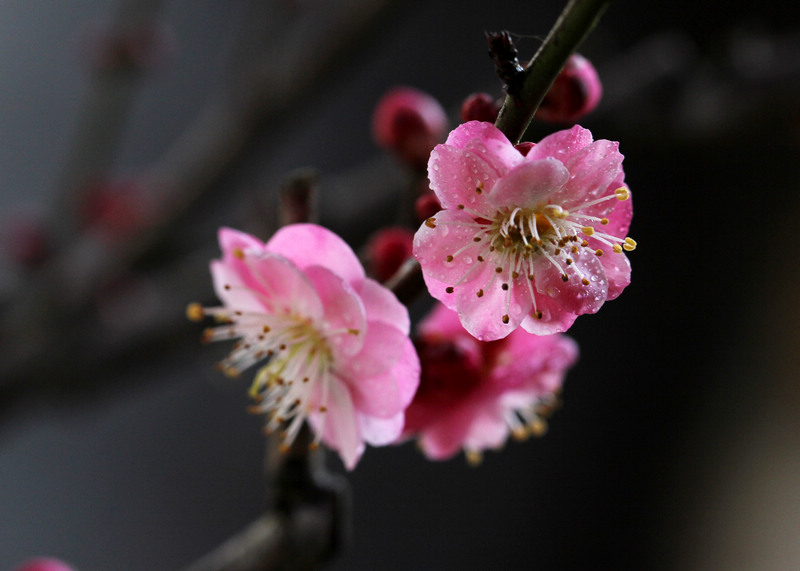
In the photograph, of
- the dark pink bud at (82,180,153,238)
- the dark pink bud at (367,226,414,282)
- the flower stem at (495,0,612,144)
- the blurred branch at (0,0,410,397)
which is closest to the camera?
the flower stem at (495,0,612,144)

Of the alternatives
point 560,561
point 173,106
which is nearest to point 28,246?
point 173,106

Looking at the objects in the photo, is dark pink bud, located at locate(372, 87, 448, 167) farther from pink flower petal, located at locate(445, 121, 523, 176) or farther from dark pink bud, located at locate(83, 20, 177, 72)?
dark pink bud, located at locate(83, 20, 177, 72)

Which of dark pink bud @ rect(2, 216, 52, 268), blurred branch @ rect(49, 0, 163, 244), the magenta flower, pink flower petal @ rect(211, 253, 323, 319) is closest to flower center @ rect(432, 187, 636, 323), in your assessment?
the magenta flower

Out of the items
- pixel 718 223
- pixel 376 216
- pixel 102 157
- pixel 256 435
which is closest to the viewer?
pixel 376 216

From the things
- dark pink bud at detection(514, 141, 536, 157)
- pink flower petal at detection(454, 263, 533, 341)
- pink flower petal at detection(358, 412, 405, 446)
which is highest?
dark pink bud at detection(514, 141, 536, 157)

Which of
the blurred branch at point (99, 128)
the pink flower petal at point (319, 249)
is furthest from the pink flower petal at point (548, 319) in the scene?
the blurred branch at point (99, 128)

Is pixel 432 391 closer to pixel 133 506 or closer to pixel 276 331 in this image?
pixel 276 331
